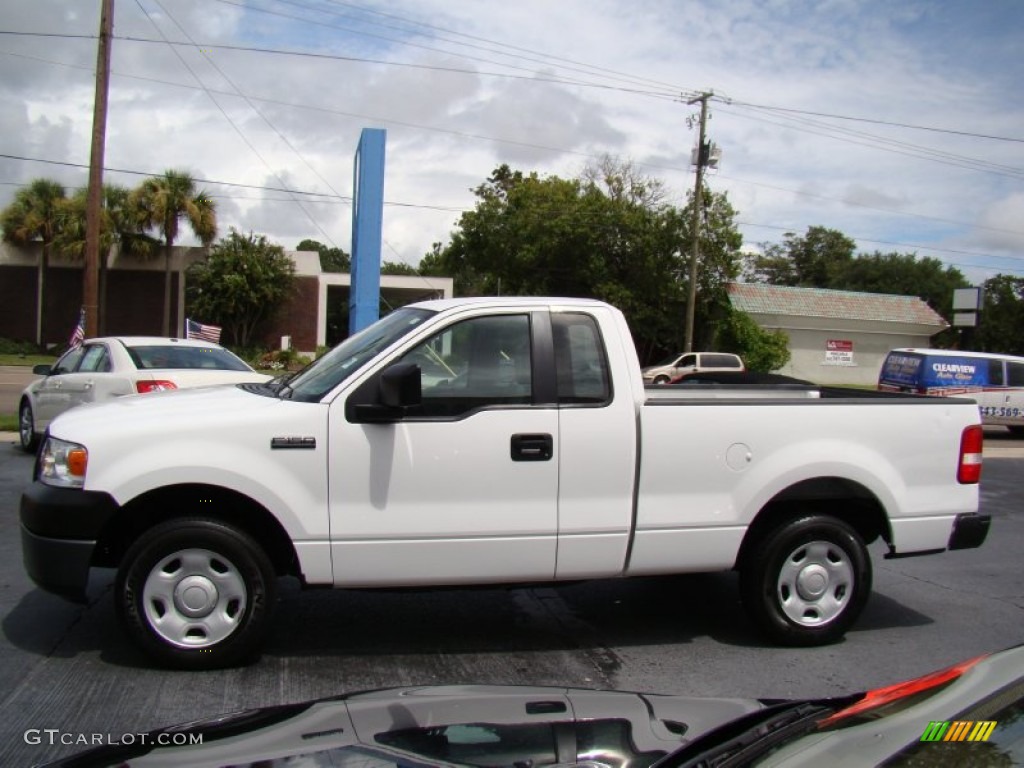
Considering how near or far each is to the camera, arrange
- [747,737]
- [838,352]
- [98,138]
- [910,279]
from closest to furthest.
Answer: [747,737], [98,138], [838,352], [910,279]

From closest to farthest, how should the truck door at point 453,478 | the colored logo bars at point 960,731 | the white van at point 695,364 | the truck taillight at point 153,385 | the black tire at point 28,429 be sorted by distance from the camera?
1. the colored logo bars at point 960,731
2. the truck door at point 453,478
3. the truck taillight at point 153,385
4. the black tire at point 28,429
5. the white van at point 695,364

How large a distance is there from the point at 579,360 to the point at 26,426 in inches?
383

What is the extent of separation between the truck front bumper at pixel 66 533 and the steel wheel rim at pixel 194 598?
13.4 inches

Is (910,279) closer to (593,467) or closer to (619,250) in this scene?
(619,250)

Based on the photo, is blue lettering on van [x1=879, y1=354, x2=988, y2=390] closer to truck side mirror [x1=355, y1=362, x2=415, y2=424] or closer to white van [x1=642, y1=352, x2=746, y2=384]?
white van [x1=642, y1=352, x2=746, y2=384]

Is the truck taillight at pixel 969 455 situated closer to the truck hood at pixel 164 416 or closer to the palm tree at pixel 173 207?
the truck hood at pixel 164 416

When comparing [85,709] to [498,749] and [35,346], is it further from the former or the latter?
[35,346]

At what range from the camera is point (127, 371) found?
32.2 feet

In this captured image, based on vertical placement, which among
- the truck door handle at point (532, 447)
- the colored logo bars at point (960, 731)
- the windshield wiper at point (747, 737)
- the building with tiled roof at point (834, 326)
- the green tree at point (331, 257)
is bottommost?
the windshield wiper at point (747, 737)

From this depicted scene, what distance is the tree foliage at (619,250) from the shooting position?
41531 mm

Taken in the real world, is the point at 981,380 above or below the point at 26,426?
above

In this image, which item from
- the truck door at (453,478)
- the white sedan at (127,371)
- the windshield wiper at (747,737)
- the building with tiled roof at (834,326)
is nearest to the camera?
the windshield wiper at (747,737)

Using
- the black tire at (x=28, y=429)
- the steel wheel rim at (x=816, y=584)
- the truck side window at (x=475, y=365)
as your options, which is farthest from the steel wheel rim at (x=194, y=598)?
the black tire at (x=28, y=429)

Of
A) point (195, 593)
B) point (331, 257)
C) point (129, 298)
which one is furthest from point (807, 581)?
point (331, 257)
